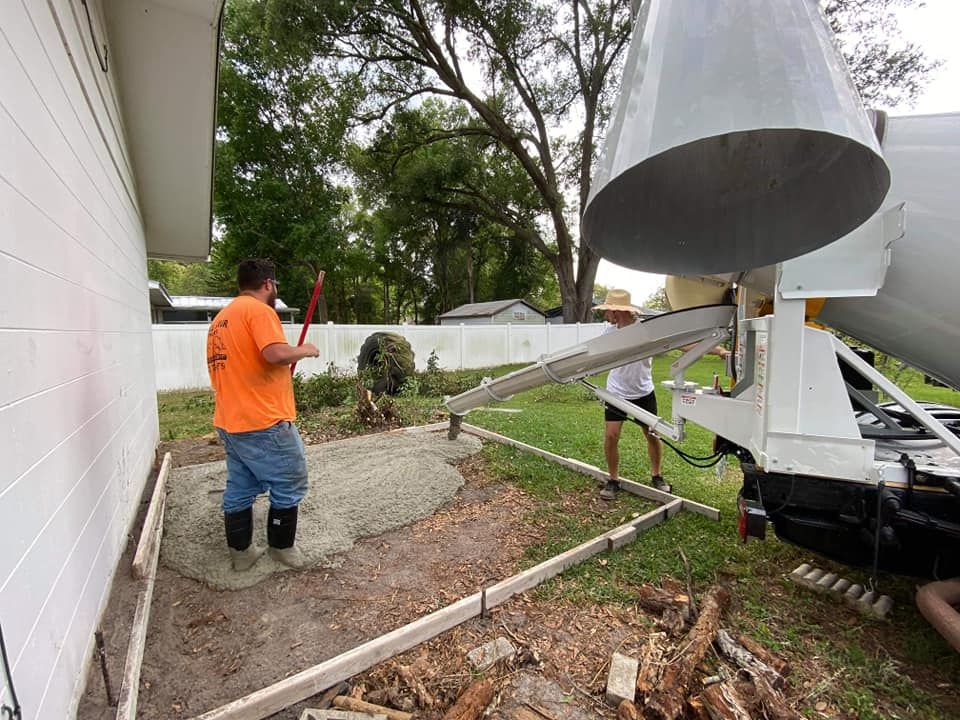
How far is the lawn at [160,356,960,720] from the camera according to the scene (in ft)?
6.17

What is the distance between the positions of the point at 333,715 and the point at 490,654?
711 millimetres

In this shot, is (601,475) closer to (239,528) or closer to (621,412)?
(621,412)

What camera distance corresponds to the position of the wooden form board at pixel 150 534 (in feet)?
7.91

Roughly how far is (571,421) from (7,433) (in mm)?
6469

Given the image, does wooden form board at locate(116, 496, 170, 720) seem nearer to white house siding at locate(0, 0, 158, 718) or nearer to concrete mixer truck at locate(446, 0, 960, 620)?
white house siding at locate(0, 0, 158, 718)

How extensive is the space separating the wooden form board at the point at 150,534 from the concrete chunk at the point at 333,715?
1443 mm

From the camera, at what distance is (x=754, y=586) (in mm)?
2568

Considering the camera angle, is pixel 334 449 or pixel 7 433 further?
pixel 334 449

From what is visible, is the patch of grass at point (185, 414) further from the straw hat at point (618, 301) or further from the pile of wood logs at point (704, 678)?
the pile of wood logs at point (704, 678)

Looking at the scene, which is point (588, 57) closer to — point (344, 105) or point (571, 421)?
point (344, 105)

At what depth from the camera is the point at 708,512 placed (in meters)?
3.43

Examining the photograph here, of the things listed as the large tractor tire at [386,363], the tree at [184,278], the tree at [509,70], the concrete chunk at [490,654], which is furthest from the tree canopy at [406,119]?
the tree at [184,278]

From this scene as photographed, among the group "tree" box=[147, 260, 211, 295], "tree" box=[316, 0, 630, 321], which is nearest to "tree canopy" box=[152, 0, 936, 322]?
"tree" box=[316, 0, 630, 321]

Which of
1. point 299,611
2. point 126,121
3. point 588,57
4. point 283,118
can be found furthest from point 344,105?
point 299,611
